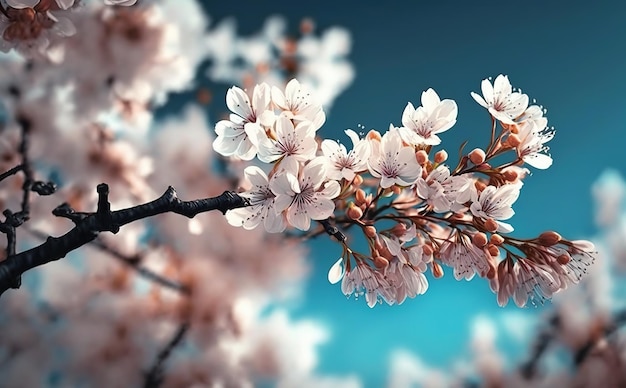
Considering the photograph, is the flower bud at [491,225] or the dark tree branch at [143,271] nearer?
the flower bud at [491,225]

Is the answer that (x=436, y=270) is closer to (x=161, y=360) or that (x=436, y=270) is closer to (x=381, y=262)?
(x=381, y=262)

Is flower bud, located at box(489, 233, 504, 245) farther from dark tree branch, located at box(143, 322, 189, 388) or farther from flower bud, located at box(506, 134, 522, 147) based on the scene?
dark tree branch, located at box(143, 322, 189, 388)

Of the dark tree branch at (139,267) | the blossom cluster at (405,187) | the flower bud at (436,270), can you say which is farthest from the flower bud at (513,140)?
the dark tree branch at (139,267)

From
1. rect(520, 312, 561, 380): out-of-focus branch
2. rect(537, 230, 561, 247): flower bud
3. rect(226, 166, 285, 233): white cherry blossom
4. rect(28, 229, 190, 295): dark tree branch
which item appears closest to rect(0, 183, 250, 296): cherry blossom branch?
rect(226, 166, 285, 233): white cherry blossom

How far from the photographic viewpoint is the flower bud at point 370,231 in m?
0.37

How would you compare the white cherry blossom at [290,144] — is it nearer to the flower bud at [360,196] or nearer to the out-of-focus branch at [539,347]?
the flower bud at [360,196]

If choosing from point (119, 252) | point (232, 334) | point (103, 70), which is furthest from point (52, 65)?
point (232, 334)

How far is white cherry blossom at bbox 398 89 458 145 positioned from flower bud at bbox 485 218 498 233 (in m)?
0.06

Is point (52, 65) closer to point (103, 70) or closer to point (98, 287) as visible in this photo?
point (103, 70)

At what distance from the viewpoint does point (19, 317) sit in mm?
1152

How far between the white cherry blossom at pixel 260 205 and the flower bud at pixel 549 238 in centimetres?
18

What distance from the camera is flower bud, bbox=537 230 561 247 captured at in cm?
37

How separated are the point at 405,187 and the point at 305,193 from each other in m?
0.08

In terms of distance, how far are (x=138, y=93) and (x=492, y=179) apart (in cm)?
89
